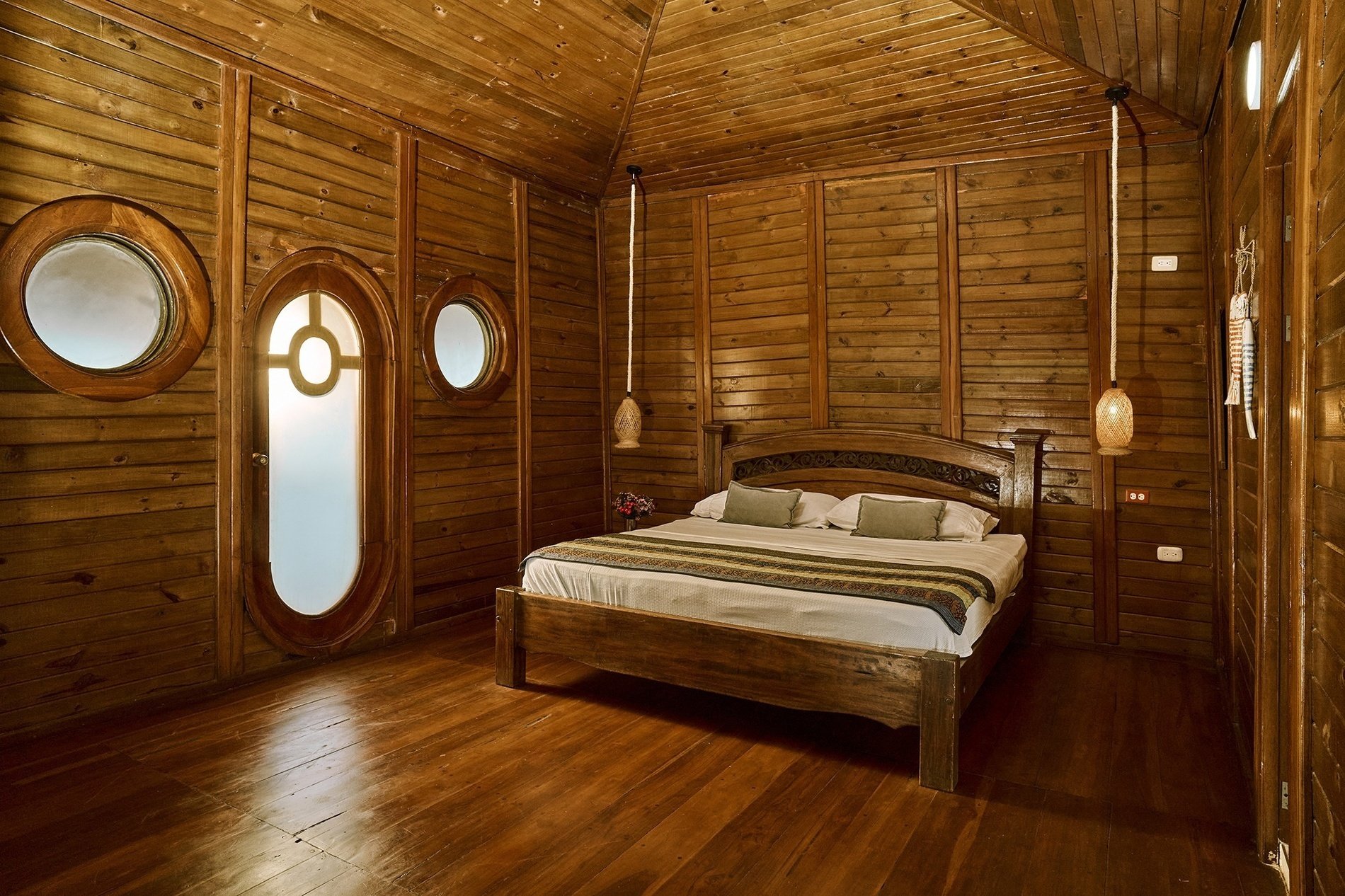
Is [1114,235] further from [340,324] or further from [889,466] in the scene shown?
[340,324]

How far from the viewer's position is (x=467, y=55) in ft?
13.8

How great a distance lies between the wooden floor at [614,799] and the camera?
7.30 ft

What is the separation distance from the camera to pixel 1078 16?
3500 millimetres

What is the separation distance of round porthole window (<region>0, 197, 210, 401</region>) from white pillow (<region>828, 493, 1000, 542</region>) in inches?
140

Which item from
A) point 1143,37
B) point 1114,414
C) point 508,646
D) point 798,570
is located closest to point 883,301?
point 1114,414

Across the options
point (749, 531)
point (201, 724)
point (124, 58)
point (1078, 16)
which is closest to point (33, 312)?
point (124, 58)

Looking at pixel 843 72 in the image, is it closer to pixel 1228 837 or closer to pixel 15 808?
pixel 1228 837

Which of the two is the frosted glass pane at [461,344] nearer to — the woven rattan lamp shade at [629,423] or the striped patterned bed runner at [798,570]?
the woven rattan lamp shade at [629,423]

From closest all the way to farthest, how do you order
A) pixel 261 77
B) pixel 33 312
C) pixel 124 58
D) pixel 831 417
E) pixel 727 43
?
1. pixel 33 312
2. pixel 124 58
3. pixel 261 77
4. pixel 727 43
5. pixel 831 417

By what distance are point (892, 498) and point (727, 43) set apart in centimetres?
276

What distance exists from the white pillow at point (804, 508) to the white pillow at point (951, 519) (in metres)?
0.06

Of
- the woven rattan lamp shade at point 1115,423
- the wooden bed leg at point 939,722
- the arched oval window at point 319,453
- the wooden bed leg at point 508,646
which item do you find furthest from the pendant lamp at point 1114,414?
the arched oval window at point 319,453

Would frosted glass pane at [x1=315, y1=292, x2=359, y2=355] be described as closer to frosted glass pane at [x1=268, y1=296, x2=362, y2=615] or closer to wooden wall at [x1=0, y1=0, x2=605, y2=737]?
frosted glass pane at [x1=268, y1=296, x2=362, y2=615]

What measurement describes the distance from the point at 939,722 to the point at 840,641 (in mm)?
443
